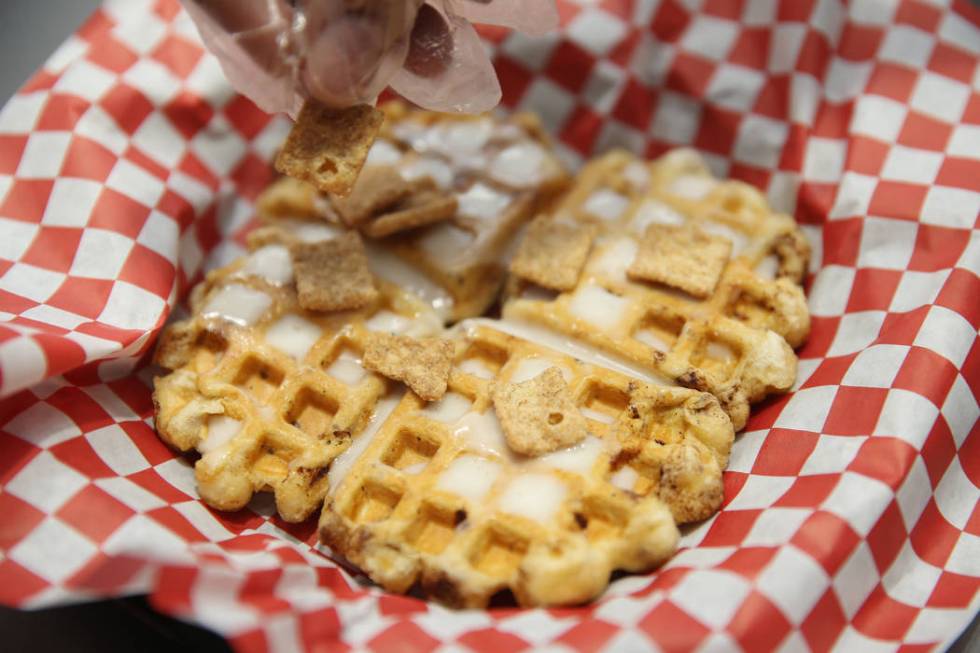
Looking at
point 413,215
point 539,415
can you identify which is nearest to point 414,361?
point 539,415

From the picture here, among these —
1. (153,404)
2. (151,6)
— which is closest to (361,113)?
(153,404)

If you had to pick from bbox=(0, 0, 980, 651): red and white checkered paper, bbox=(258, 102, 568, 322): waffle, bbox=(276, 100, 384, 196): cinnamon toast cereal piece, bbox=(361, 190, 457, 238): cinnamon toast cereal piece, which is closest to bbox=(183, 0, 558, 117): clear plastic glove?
bbox=(276, 100, 384, 196): cinnamon toast cereal piece

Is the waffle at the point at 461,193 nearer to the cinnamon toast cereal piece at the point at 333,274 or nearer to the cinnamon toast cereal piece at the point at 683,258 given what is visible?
the cinnamon toast cereal piece at the point at 333,274

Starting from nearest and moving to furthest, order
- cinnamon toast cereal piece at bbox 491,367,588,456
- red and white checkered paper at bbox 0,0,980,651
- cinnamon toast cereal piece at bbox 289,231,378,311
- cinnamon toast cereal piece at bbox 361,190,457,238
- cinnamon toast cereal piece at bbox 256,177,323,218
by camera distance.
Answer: red and white checkered paper at bbox 0,0,980,651
cinnamon toast cereal piece at bbox 491,367,588,456
cinnamon toast cereal piece at bbox 289,231,378,311
cinnamon toast cereal piece at bbox 361,190,457,238
cinnamon toast cereal piece at bbox 256,177,323,218


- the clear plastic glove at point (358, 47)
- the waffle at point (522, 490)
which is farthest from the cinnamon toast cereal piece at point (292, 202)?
the waffle at point (522, 490)

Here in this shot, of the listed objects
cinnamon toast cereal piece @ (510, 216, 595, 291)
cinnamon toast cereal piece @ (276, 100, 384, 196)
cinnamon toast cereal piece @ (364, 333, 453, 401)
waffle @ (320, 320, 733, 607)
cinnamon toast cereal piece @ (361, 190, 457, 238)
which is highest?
cinnamon toast cereal piece @ (276, 100, 384, 196)

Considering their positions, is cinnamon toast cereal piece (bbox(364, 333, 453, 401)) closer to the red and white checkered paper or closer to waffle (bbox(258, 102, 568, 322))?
waffle (bbox(258, 102, 568, 322))
